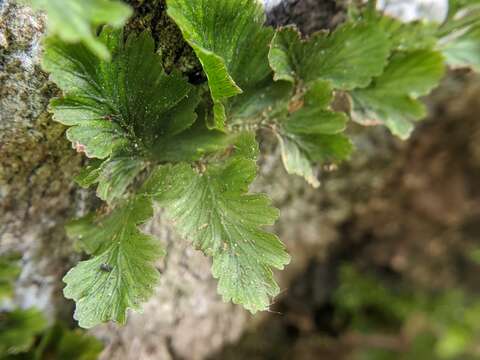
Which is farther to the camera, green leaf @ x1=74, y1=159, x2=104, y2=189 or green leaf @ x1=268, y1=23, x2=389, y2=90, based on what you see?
green leaf @ x1=268, y1=23, x2=389, y2=90

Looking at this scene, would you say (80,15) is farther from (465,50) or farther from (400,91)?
(465,50)

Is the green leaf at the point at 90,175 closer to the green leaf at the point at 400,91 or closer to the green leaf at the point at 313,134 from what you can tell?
the green leaf at the point at 313,134

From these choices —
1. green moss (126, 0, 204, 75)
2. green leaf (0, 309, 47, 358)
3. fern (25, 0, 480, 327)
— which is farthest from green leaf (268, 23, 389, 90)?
green leaf (0, 309, 47, 358)

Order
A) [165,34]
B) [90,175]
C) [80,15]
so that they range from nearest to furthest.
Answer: [80,15], [90,175], [165,34]

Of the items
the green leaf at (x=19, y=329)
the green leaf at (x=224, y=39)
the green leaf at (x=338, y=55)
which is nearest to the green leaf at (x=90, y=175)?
the green leaf at (x=224, y=39)

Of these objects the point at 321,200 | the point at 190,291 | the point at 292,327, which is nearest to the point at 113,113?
the point at 190,291

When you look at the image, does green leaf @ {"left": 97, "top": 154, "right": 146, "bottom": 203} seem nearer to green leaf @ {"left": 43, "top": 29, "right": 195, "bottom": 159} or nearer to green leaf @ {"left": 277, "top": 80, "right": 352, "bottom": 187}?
green leaf @ {"left": 43, "top": 29, "right": 195, "bottom": 159}

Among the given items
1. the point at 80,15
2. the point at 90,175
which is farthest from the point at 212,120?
the point at 80,15
